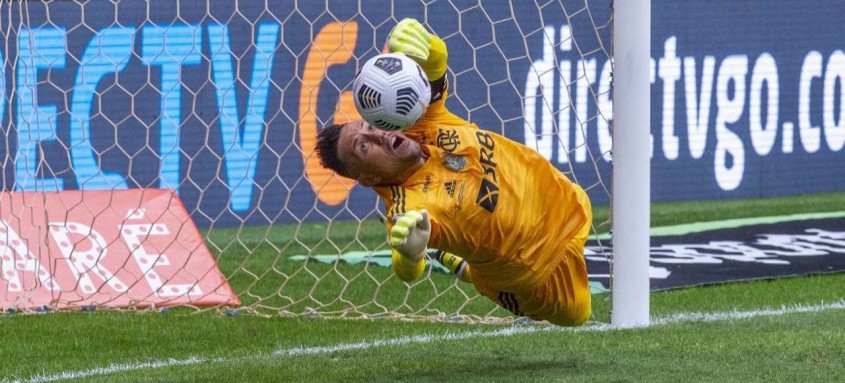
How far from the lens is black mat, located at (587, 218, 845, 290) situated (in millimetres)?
8906

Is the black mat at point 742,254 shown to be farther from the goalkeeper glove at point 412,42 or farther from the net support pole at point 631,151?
the goalkeeper glove at point 412,42

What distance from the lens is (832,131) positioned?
13031 millimetres

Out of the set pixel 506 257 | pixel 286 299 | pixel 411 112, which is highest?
pixel 411 112

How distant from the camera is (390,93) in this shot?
4910mm

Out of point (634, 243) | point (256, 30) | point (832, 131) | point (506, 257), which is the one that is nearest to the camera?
point (506, 257)

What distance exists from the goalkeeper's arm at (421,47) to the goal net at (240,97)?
434 centimetres

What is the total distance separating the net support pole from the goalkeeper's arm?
1574mm

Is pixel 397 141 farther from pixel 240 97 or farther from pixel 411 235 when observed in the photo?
pixel 240 97

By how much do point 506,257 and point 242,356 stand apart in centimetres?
162

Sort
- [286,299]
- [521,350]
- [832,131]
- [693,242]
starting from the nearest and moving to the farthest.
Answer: [521,350] → [286,299] → [693,242] → [832,131]

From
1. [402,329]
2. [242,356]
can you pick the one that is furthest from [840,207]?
[242,356]

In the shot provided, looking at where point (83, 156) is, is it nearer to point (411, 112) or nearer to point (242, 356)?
point (242, 356)

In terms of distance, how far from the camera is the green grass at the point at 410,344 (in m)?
5.86

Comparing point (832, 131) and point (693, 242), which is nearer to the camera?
point (693, 242)
